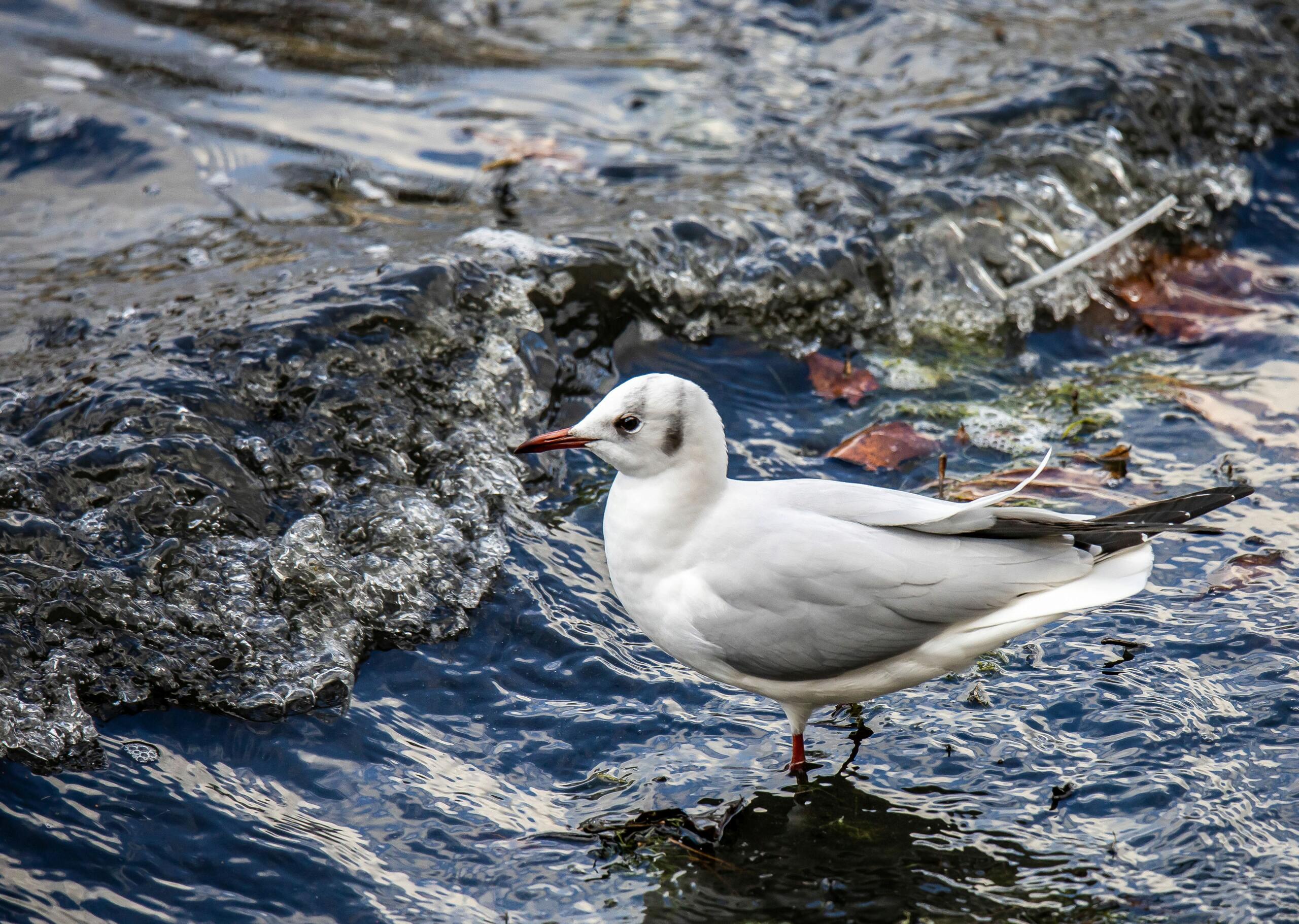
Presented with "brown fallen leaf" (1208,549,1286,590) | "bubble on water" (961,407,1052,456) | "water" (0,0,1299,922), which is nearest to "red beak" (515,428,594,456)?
"water" (0,0,1299,922)

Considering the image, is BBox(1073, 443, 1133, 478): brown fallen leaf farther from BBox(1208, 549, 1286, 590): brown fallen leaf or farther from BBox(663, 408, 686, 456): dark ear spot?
BBox(663, 408, 686, 456): dark ear spot

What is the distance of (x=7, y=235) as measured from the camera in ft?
18.4

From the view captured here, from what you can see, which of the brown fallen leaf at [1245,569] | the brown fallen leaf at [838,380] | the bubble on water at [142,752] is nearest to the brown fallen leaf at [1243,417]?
the brown fallen leaf at [1245,569]

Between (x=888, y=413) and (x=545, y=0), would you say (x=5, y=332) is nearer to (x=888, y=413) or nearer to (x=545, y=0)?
(x=888, y=413)

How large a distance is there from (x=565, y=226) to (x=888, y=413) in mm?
1722

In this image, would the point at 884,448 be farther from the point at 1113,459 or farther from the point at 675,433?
the point at 675,433

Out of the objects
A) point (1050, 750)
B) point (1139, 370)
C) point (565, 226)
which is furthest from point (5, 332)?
point (1139, 370)

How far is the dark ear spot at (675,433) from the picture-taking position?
341 cm

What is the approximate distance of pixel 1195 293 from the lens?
5980 millimetres

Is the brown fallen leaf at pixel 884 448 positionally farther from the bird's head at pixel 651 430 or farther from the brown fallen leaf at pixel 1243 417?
the bird's head at pixel 651 430

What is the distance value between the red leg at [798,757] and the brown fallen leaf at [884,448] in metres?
1.51

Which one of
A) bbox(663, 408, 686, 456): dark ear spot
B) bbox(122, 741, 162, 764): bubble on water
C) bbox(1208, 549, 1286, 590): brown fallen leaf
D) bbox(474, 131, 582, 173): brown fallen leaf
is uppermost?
bbox(474, 131, 582, 173): brown fallen leaf

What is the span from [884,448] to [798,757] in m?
1.68

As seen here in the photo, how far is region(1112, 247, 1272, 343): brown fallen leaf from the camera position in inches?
225
